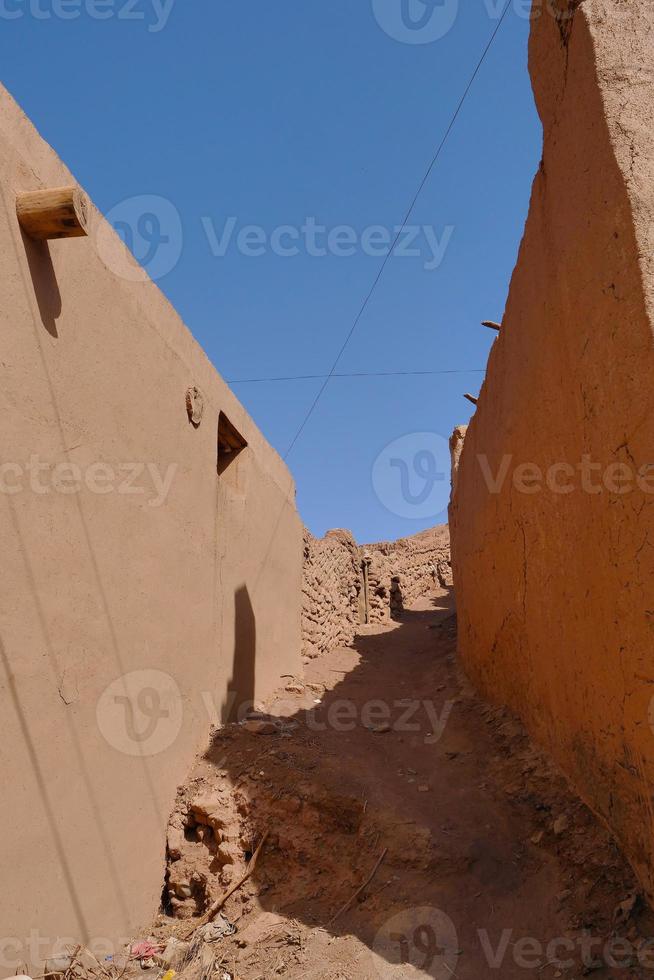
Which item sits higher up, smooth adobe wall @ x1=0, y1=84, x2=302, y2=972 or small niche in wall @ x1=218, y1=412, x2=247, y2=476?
small niche in wall @ x1=218, y1=412, x2=247, y2=476

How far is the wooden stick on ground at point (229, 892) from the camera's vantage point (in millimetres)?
4023

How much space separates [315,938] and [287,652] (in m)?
4.85

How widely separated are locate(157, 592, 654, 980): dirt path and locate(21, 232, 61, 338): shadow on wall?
10.6 ft

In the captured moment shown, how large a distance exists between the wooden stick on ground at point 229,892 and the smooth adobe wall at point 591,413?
6.38 feet

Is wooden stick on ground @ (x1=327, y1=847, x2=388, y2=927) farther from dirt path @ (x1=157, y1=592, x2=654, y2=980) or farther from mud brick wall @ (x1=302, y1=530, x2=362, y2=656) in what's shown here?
mud brick wall @ (x1=302, y1=530, x2=362, y2=656)

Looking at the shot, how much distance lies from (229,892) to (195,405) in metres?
3.50

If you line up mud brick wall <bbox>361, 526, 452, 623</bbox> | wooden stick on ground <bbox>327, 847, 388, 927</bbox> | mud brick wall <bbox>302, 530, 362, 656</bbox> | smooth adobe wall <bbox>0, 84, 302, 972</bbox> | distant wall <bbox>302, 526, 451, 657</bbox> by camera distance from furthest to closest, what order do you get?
mud brick wall <bbox>361, 526, 452, 623</bbox> → distant wall <bbox>302, 526, 451, 657</bbox> → mud brick wall <bbox>302, 530, 362, 656</bbox> → wooden stick on ground <bbox>327, 847, 388, 927</bbox> → smooth adobe wall <bbox>0, 84, 302, 972</bbox>

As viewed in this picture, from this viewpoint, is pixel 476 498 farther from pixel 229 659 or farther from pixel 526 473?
pixel 229 659

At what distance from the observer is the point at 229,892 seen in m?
4.19

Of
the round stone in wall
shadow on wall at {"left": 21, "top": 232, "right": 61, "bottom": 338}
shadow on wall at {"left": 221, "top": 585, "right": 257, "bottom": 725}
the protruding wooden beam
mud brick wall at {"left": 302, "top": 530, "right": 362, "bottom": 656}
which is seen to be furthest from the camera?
mud brick wall at {"left": 302, "top": 530, "right": 362, "bottom": 656}

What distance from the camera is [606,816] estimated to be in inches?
128

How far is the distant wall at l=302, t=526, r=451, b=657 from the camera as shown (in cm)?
1017

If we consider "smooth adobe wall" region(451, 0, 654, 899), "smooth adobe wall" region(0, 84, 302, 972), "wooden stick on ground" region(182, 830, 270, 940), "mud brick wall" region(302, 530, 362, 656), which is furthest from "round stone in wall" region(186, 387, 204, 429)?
"mud brick wall" region(302, 530, 362, 656)

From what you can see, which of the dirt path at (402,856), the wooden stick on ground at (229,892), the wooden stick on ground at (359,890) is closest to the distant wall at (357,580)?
the dirt path at (402,856)
